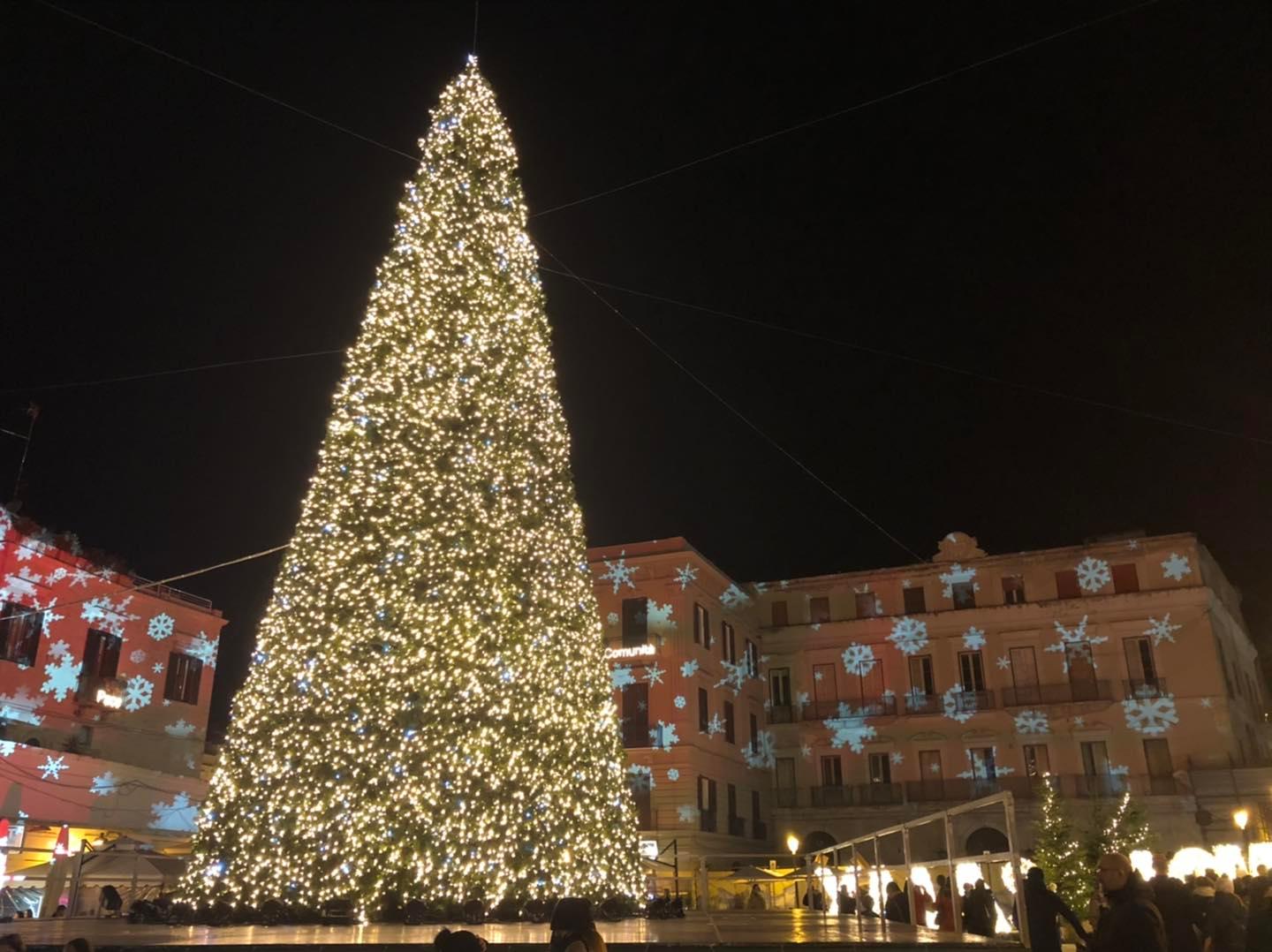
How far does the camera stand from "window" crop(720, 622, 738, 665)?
30.8 meters

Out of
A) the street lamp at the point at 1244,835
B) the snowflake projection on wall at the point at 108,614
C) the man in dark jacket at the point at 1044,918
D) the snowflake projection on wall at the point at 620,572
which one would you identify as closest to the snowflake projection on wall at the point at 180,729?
the snowflake projection on wall at the point at 108,614

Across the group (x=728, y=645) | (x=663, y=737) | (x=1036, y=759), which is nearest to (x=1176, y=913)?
(x=663, y=737)

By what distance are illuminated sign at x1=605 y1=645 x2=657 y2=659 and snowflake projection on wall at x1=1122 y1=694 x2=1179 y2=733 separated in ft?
47.5

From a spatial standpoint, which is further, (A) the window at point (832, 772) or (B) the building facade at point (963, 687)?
(A) the window at point (832, 772)

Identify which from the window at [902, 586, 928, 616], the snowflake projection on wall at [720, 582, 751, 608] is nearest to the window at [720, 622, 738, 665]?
the snowflake projection on wall at [720, 582, 751, 608]

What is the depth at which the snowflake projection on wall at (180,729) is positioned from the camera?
2389 centimetres

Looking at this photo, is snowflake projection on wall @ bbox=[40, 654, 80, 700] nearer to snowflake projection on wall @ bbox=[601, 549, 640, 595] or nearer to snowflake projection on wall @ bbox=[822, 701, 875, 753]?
snowflake projection on wall @ bbox=[601, 549, 640, 595]

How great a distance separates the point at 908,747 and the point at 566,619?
80.9ft

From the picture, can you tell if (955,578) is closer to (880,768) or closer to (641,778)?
(880,768)

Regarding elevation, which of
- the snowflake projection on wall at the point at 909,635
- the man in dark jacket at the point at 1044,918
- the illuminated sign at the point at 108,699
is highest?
the snowflake projection on wall at the point at 909,635

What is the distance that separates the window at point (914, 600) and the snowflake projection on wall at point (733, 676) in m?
6.03

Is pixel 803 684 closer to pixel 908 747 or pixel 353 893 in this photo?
pixel 908 747

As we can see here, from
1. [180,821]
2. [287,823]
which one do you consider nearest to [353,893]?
[287,823]

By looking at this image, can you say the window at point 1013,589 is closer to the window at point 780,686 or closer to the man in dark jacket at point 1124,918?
the window at point 780,686
